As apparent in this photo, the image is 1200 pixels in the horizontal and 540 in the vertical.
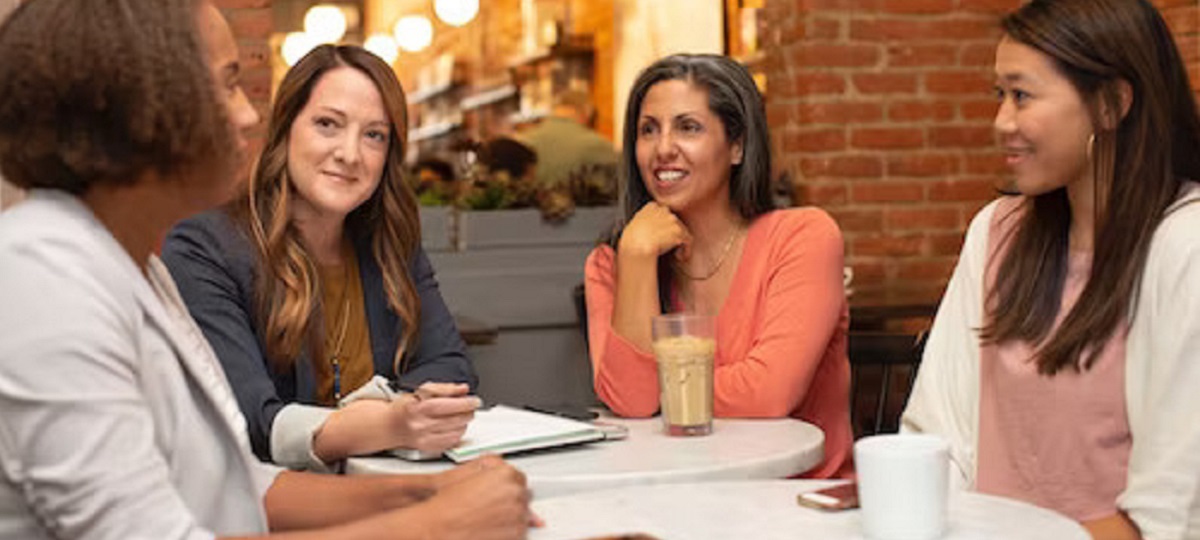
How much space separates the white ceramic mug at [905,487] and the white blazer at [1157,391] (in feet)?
1.65

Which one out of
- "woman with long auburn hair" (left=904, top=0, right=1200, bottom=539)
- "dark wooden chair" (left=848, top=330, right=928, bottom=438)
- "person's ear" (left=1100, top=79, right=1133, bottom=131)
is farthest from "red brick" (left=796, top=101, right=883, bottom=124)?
"person's ear" (left=1100, top=79, right=1133, bottom=131)

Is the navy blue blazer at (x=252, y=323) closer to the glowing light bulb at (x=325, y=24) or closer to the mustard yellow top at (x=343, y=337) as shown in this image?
the mustard yellow top at (x=343, y=337)

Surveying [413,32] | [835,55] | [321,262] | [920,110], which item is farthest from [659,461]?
[413,32]

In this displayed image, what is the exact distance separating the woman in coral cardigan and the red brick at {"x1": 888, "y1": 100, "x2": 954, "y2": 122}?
68.7 inches

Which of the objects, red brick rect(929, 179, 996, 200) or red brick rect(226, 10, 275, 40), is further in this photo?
red brick rect(929, 179, 996, 200)

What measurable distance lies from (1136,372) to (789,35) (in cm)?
267

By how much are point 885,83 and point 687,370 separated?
2507 mm

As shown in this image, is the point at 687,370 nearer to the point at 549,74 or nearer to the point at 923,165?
the point at 923,165

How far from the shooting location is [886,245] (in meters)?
4.51

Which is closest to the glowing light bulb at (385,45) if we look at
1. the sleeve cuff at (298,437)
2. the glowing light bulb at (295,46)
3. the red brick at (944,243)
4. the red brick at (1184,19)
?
the glowing light bulb at (295,46)

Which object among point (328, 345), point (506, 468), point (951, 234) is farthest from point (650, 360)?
point (951, 234)

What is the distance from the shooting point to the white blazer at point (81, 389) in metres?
1.16

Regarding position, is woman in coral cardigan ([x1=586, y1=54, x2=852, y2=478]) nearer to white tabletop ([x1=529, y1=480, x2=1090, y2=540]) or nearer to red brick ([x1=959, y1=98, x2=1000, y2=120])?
white tabletop ([x1=529, y1=480, x2=1090, y2=540])

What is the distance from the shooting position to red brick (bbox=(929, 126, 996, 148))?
453 centimetres
